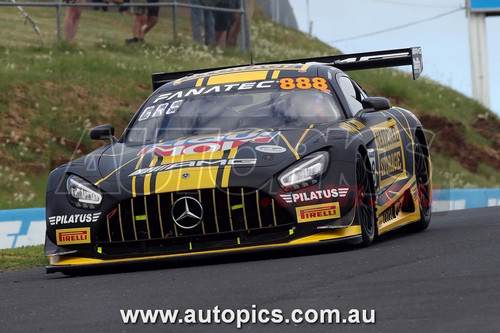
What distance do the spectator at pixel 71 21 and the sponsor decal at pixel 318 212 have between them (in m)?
14.3

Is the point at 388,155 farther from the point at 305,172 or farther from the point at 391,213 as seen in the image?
the point at 305,172

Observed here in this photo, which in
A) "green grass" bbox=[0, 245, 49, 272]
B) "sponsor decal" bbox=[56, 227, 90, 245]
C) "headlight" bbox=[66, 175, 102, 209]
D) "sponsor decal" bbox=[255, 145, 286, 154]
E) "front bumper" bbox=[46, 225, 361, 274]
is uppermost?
"sponsor decal" bbox=[255, 145, 286, 154]

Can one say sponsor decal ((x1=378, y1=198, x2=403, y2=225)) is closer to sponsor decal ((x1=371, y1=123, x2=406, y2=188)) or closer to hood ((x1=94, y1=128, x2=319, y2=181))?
sponsor decal ((x1=371, y1=123, x2=406, y2=188))

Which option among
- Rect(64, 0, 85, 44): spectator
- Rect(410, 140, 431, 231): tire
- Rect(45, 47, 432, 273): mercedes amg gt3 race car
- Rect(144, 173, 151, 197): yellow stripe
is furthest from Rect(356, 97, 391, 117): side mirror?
Rect(64, 0, 85, 44): spectator

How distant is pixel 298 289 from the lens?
5.91 m

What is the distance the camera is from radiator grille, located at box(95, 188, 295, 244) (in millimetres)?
7441

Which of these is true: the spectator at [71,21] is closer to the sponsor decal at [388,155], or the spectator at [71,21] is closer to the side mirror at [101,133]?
the side mirror at [101,133]

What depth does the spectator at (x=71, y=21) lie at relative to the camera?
21.3 m

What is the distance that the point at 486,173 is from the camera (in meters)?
28.9

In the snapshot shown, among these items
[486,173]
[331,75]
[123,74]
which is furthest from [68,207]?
[486,173]

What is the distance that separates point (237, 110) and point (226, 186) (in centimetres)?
158

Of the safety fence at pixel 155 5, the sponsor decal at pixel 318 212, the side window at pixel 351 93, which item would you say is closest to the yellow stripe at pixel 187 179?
the sponsor decal at pixel 318 212

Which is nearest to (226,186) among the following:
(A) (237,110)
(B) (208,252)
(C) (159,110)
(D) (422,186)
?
(B) (208,252)

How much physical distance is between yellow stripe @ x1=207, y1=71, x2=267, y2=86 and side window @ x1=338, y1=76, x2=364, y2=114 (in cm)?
65
